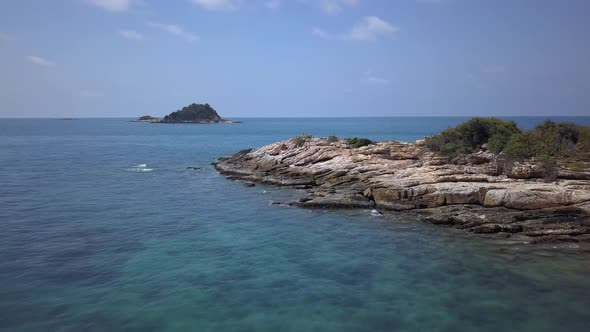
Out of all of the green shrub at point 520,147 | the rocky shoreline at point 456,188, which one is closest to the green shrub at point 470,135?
the rocky shoreline at point 456,188

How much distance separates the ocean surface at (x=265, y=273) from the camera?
1658cm

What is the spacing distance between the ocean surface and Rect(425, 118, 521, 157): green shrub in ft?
57.0

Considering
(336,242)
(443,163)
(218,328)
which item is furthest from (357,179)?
(218,328)

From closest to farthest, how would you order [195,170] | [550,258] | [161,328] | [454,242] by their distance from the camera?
[161,328]
[550,258]
[454,242]
[195,170]

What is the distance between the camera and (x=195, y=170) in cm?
6197

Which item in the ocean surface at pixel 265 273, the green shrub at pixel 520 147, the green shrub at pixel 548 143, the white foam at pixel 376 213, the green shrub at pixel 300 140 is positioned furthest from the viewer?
the green shrub at pixel 300 140

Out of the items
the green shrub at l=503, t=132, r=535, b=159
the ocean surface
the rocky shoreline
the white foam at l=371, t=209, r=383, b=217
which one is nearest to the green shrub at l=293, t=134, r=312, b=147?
the rocky shoreline

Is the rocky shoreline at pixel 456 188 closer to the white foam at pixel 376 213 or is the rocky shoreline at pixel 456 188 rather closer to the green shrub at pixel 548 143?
the white foam at pixel 376 213

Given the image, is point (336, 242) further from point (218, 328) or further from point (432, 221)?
point (218, 328)

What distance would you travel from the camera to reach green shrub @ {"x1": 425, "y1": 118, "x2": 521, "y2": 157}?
45500mm

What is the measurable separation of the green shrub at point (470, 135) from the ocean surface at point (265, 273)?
17.4 m

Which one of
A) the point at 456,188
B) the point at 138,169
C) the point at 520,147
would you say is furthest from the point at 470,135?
the point at 138,169

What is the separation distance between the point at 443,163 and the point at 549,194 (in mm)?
12784

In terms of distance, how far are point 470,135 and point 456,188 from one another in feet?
56.8
